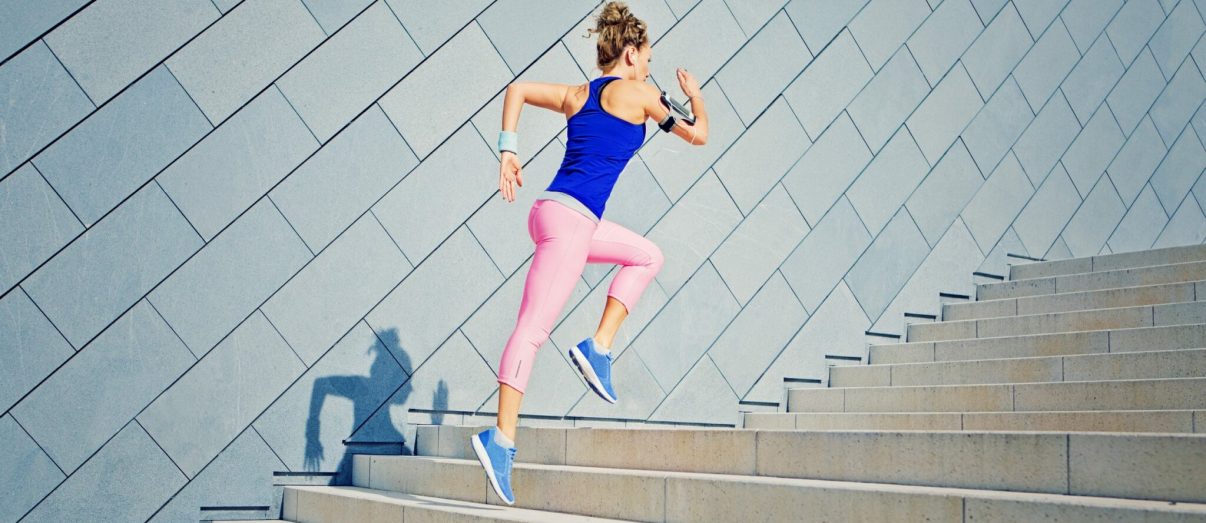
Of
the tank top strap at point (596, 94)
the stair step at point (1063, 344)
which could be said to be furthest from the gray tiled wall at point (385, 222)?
the tank top strap at point (596, 94)

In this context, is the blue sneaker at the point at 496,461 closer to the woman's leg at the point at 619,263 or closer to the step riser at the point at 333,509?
the woman's leg at the point at 619,263

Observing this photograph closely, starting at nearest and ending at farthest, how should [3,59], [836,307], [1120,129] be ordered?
[3,59] → [836,307] → [1120,129]

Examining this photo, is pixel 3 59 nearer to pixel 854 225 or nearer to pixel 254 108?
pixel 254 108

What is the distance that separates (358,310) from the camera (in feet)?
21.6

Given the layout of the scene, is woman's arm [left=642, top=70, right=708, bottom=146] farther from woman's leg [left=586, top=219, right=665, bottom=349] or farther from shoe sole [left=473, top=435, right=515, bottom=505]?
shoe sole [left=473, top=435, right=515, bottom=505]

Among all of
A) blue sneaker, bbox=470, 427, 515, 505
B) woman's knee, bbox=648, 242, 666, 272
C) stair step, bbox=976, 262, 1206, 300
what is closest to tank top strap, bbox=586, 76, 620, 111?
woman's knee, bbox=648, 242, 666, 272

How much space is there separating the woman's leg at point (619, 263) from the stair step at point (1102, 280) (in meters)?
3.91

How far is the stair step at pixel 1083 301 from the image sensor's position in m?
6.72

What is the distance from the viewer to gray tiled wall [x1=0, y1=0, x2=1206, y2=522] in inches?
232

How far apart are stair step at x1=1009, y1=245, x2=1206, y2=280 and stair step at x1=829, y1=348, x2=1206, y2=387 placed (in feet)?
6.40

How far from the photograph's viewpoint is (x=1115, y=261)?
26.6 feet

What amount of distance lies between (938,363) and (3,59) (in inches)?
208

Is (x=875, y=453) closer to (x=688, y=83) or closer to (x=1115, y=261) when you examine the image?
(x=688, y=83)

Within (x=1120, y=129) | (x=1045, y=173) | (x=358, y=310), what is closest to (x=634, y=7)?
(x=358, y=310)
